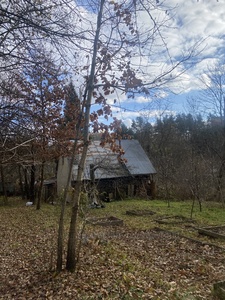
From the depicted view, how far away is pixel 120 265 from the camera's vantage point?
5.48 m

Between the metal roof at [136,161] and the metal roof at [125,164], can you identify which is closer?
the metal roof at [125,164]

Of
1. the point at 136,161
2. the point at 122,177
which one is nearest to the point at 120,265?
the point at 122,177

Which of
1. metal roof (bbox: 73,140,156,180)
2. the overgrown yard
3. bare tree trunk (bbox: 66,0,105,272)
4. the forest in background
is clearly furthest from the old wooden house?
bare tree trunk (bbox: 66,0,105,272)

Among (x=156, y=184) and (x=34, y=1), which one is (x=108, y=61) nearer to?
(x=34, y=1)

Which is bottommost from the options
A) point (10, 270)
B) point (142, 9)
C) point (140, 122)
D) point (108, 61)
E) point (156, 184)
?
point (10, 270)

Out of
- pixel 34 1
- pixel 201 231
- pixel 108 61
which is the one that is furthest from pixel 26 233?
pixel 34 1

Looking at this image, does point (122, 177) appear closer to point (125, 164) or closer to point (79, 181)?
point (125, 164)

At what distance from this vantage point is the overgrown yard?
4.38m

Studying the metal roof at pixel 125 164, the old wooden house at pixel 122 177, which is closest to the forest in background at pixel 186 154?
the old wooden house at pixel 122 177

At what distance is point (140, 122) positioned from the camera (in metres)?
37.2

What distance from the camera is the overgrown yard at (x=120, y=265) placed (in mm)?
4375

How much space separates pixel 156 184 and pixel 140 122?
1672cm

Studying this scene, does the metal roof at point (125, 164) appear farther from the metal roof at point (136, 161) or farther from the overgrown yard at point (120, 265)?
the overgrown yard at point (120, 265)

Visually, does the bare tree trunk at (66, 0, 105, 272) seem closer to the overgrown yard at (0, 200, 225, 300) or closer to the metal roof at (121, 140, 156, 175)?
the overgrown yard at (0, 200, 225, 300)
